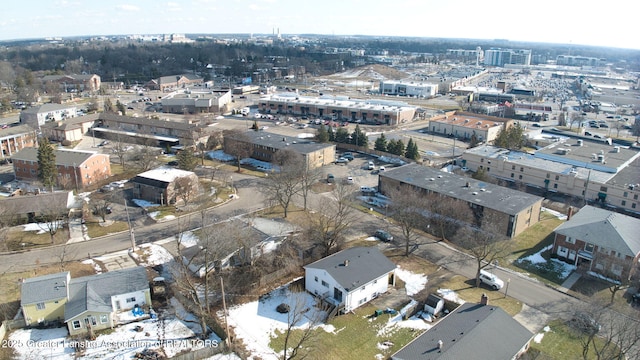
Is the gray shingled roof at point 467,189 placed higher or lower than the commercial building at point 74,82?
lower

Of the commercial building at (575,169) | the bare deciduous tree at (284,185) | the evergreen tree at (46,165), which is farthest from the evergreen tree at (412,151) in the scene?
the evergreen tree at (46,165)

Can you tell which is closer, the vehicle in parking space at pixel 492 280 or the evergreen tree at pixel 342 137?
the vehicle in parking space at pixel 492 280

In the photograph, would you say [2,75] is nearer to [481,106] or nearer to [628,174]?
[481,106]

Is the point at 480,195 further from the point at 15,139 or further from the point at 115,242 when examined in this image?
the point at 15,139

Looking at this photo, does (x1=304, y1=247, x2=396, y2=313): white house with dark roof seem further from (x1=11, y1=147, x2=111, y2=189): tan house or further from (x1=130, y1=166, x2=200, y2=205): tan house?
(x1=11, y1=147, x2=111, y2=189): tan house

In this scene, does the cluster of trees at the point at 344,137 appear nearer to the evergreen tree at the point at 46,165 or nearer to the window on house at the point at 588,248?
the evergreen tree at the point at 46,165
